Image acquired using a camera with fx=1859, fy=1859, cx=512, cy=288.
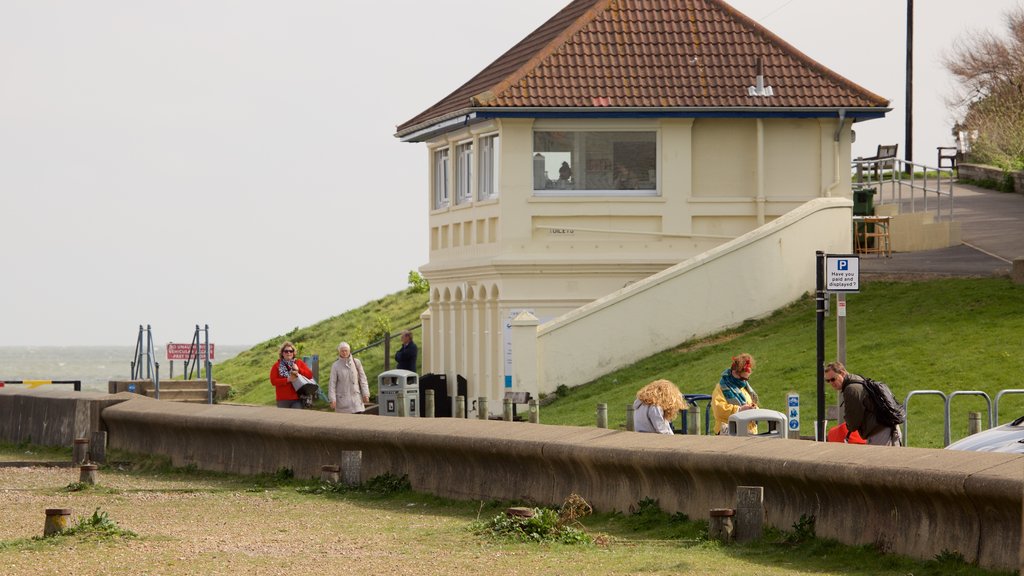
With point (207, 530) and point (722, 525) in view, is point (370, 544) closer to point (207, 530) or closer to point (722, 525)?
point (207, 530)

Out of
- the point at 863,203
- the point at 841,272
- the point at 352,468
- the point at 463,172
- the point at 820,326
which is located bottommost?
A: the point at 352,468

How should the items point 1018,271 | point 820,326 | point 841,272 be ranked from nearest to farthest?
point 841,272, point 820,326, point 1018,271

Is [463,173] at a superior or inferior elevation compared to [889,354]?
superior

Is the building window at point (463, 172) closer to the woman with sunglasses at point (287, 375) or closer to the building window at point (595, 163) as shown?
the building window at point (595, 163)

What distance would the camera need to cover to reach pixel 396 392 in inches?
1270

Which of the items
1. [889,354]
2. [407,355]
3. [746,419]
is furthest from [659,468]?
[407,355]

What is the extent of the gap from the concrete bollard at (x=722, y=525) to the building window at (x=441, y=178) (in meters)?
30.4

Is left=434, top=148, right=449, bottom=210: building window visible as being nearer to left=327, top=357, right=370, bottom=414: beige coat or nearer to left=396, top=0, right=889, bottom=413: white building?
left=396, top=0, right=889, bottom=413: white building

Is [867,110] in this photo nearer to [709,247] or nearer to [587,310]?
[709,247]

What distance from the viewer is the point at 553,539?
13195 millimetres

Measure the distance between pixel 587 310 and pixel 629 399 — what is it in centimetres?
443

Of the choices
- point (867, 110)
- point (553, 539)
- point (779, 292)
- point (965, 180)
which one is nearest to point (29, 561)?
point (553, 539)

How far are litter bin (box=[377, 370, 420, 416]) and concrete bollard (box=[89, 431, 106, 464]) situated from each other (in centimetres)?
913

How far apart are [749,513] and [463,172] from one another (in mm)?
29409
